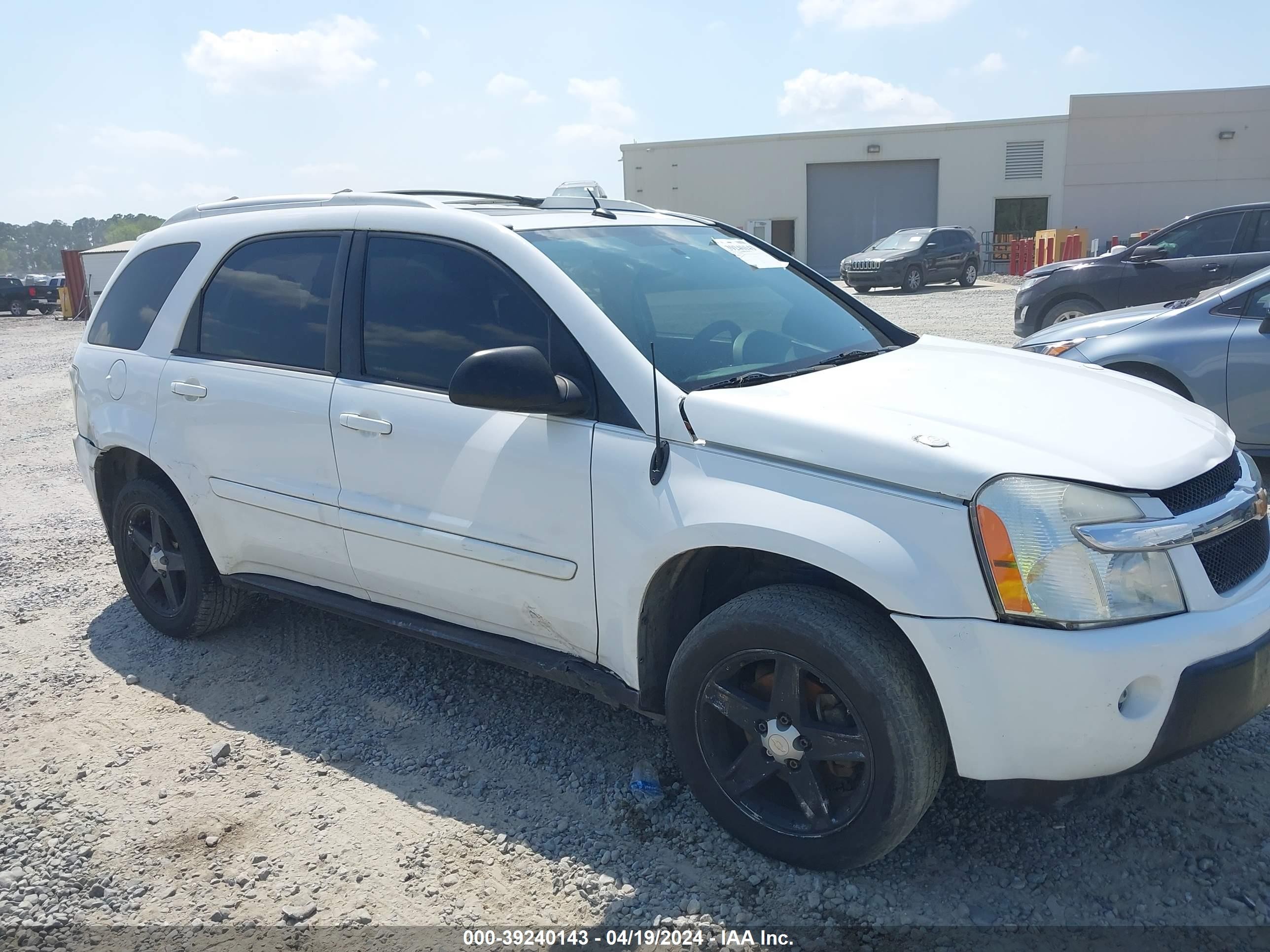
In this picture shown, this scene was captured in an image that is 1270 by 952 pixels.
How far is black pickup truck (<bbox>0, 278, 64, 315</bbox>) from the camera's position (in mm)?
32375

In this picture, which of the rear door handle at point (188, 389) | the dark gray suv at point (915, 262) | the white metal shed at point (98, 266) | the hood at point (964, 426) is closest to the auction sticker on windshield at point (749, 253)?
the hood at point (964, 426)

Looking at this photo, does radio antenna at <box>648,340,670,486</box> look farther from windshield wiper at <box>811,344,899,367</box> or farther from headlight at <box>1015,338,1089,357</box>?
headlight at <box>1015,338,1089,357</box>

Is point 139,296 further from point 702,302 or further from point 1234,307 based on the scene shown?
point 1234,307

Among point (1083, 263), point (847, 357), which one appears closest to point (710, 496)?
point (847, 357)

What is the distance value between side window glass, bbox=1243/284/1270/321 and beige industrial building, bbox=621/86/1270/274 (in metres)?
34.4

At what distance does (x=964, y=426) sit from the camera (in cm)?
264

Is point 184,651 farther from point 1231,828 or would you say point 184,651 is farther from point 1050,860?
point 1231,828

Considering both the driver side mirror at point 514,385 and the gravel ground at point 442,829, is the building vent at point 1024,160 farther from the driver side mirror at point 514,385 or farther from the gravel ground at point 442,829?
the driver side mirror at point 514,385

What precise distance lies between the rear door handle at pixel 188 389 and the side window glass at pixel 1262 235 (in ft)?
34.7

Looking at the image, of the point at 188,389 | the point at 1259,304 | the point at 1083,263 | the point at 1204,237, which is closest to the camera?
the point at 188,389

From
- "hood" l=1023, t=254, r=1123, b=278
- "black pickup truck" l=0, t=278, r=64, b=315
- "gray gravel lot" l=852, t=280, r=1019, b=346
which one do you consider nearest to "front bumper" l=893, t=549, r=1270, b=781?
"gray gravel lot" l=852, t=280, r=1019, b=346

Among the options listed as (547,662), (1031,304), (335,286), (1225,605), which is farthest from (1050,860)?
(1031,304)

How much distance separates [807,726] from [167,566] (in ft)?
10.3

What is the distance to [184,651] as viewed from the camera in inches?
178
